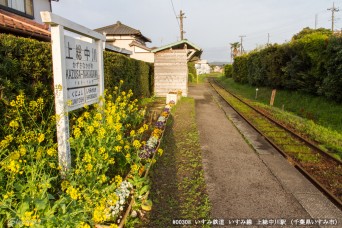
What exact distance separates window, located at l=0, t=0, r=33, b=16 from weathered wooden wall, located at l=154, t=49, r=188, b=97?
27.9ft

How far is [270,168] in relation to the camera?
18.4ft

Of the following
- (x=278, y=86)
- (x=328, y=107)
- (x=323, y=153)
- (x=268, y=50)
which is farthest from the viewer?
(x=268, y=50)

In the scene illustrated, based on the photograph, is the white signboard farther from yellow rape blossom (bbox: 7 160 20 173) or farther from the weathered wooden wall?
the weathered wooden wall

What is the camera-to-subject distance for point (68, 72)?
3857 millimetres

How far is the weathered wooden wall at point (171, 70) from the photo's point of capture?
18.7 metres

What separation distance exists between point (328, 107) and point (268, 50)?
10354 millimetres

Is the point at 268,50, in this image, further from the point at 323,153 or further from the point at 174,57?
the point at 323,153

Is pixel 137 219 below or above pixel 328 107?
below

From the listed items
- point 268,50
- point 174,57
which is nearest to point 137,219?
point 174,57

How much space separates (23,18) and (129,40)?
24.6m

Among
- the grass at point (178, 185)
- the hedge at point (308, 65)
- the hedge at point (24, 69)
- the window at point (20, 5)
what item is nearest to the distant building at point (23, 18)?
the window at point (20, 5)

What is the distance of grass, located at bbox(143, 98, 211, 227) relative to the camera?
3.81 m

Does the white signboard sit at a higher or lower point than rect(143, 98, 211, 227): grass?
higher

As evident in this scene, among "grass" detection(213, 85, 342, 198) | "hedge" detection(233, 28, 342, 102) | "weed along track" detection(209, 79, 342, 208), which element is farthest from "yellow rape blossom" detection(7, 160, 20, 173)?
"hedge" detection(233, 28, 342, 102)
